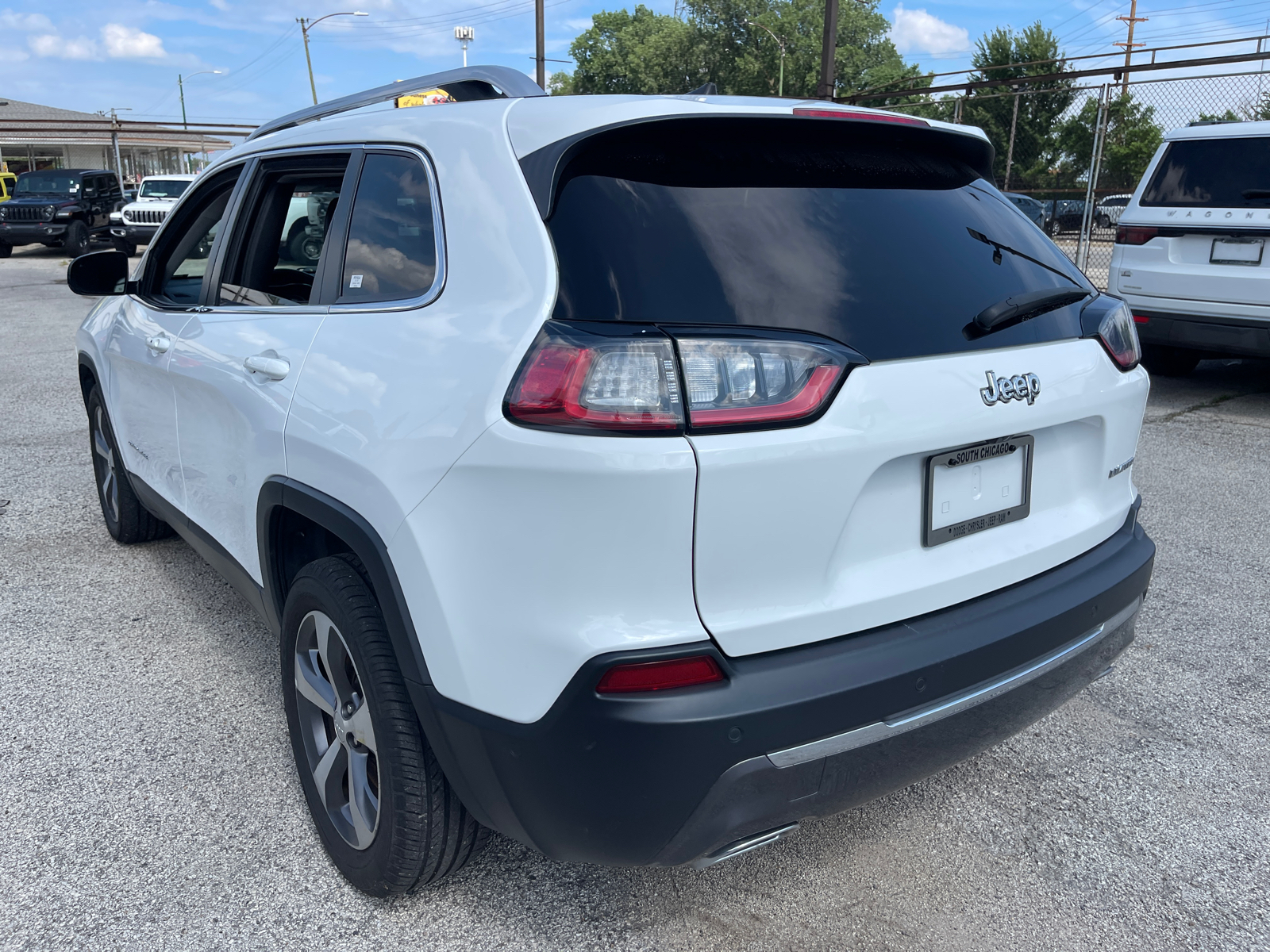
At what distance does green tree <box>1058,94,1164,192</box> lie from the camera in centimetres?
1570

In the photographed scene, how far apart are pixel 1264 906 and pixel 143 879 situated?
2623 millimetres

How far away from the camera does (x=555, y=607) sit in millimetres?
1703

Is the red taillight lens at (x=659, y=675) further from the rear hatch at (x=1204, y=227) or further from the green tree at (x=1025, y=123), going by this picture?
the green tree at (x=1025, y=123)

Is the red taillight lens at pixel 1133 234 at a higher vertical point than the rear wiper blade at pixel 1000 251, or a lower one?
lower

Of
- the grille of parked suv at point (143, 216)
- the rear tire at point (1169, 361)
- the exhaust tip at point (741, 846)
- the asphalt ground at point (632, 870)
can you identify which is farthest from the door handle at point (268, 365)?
the grille of parked suv at point (143, 216)

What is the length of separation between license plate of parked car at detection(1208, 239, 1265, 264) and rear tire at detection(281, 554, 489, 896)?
6991mm

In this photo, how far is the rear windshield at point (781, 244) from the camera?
5.85 feet

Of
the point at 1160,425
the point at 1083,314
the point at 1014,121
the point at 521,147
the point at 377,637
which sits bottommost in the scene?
the point at 1160,425

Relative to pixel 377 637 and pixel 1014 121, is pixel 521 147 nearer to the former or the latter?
pixel 377 637

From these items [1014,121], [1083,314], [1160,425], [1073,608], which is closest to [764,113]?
[1083,314]

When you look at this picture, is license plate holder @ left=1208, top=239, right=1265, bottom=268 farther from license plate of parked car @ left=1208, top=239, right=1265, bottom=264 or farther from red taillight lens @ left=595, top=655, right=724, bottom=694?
red taillight lens @ left=595, top=655, right=724, bottom=694

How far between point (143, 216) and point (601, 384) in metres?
23.9

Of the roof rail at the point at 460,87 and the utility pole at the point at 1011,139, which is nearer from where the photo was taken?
the roof rail at the point at 460,87

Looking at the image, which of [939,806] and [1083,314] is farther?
[939,806]
